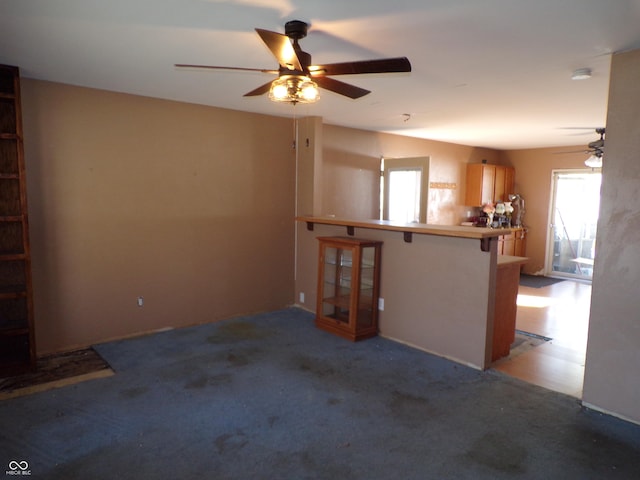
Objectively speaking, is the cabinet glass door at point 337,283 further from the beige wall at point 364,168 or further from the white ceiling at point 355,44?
the white ceiling at point 355,44

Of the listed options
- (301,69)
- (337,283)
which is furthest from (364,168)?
(301,69)

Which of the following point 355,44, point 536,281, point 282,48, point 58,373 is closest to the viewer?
point 282,48

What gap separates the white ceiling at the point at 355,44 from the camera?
2027 millimetres

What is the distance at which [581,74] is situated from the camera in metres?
2.96

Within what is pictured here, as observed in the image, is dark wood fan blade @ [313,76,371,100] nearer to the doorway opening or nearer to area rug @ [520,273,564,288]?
area rug @ [520,273,564,288]

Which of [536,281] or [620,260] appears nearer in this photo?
[620,260]

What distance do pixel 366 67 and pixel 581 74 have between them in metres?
1.91

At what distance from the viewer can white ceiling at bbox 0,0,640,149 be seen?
2.03 metres

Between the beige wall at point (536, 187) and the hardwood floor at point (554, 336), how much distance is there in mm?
1205

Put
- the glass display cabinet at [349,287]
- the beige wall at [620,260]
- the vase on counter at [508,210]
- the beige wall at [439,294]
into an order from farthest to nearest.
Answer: the vase on counter at [508,210] < the glass display cabinet at [349,287] < the beige wall at [439,294] < the beige wall at [620,260]

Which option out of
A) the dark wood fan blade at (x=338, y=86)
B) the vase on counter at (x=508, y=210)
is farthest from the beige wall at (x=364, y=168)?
the dark wood fan blade at (x=338, y=86)

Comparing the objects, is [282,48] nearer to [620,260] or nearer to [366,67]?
[366,67]

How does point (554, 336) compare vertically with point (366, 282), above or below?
A: below

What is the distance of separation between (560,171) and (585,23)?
20.1 feet
